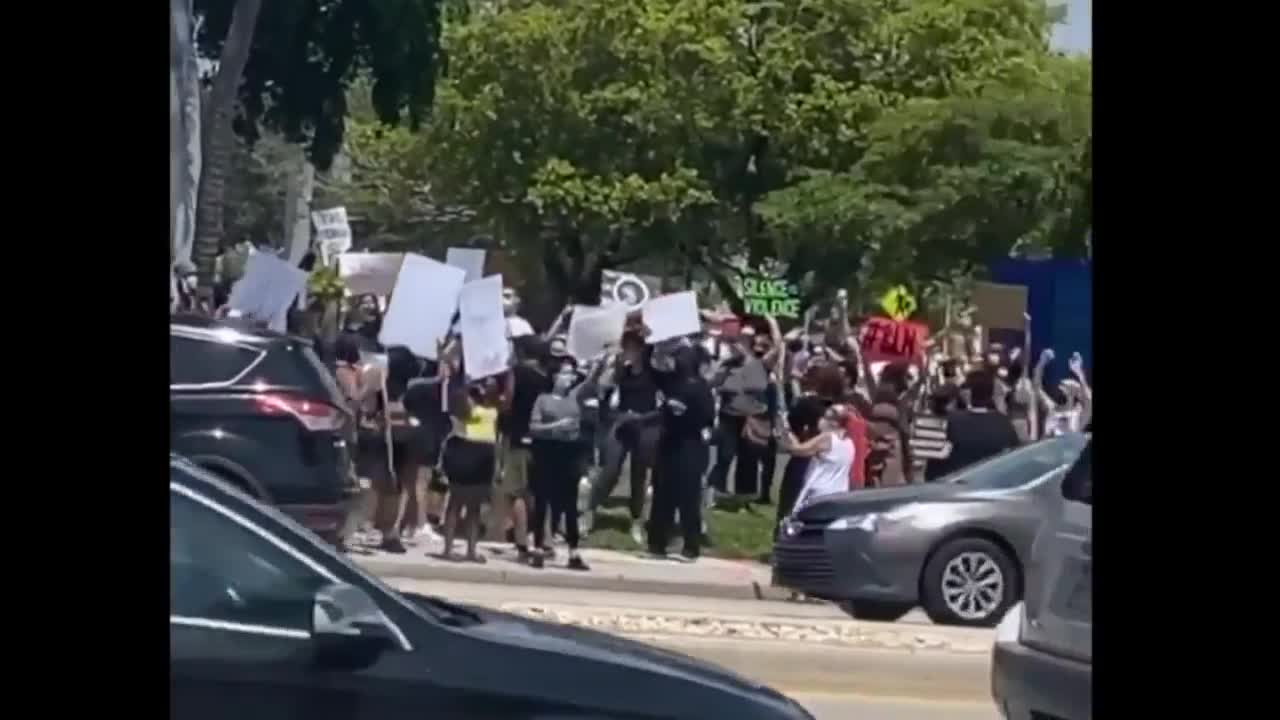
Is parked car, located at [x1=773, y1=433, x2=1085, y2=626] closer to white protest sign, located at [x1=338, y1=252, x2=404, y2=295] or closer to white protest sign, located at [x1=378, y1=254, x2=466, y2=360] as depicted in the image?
white protest sign, located at [x1=378, y1=254, x2=466, y2=360]

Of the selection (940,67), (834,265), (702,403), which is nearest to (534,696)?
(702,403)

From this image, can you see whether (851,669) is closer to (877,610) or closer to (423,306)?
(877,610)

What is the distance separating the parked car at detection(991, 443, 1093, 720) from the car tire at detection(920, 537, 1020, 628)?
499cm

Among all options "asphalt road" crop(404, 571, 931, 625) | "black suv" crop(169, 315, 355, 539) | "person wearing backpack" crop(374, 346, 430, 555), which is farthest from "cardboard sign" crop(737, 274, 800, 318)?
"black suv" crop(169, 315, 355, 539)

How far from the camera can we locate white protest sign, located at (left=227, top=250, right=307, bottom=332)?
14359 millimetres

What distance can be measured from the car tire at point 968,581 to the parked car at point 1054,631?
4.99 metres

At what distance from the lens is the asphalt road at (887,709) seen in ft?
31.3

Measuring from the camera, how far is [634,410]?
48.7 feet

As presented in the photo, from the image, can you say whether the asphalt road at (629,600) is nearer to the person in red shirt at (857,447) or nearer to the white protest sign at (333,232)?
the person in red shirt at (857,447)

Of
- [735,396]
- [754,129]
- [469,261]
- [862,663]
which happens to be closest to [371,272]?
[469,261]

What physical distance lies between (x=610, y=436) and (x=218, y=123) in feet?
18.4

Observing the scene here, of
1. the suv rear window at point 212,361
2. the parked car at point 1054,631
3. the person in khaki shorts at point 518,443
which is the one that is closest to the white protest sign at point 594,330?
the person in khaki shorts at point 518,443
